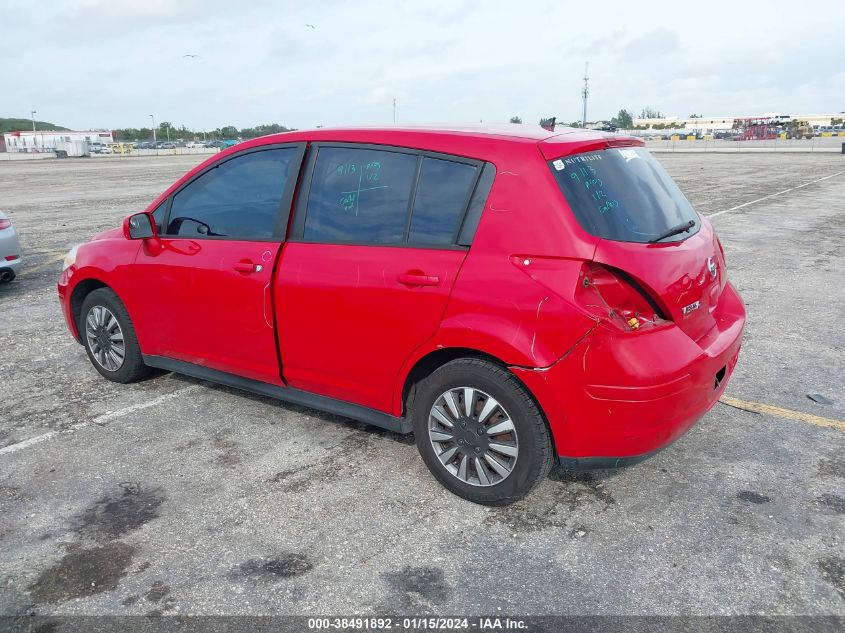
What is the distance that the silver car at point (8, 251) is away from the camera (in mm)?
7688

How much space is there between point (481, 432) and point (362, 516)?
2.24 ft

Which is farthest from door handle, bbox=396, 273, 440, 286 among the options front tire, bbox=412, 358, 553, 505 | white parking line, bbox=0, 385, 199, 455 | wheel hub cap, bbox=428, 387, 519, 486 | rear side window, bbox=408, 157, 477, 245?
white parking line, bbox=0, 385, 199, 455

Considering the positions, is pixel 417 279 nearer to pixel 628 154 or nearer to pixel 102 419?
pixel 628 154

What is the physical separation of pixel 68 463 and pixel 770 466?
3768 mm

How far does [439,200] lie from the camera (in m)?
3.39

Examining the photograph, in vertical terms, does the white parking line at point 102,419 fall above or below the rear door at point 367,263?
below

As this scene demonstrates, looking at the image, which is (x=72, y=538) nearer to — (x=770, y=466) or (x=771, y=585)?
(x=771, y=585)

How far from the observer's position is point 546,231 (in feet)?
10.1

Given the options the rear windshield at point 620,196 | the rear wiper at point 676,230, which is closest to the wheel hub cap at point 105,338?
the rear windshield at point 620,196

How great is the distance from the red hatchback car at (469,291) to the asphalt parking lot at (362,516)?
0.32 m

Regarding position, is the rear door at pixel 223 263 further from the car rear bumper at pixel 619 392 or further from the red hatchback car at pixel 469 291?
the car rear bumper at pixel 619 392

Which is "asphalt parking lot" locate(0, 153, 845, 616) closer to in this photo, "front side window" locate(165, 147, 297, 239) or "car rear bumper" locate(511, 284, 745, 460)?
"car rear bumper" locate(511, 284, 745, 460)

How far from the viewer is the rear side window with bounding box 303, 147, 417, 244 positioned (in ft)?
11.5

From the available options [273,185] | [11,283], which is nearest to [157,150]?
[11,283]
